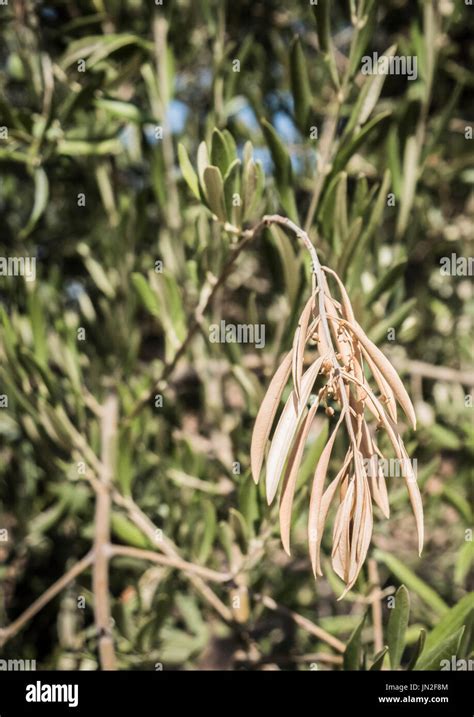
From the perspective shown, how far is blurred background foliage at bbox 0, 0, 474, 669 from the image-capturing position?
37.1 inches

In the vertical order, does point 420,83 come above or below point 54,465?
above

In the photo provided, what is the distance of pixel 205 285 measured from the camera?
98 cm

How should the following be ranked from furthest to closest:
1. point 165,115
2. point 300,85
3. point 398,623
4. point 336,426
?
point 165,115 < point 300,85 < point 398,623 < point 336,426

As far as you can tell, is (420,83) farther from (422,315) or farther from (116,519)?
(116,519)

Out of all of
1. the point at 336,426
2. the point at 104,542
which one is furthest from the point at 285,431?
the point at 104,542

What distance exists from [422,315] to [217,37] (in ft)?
2.04

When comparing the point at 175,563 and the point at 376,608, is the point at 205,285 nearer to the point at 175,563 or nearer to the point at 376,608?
the point at 175,563

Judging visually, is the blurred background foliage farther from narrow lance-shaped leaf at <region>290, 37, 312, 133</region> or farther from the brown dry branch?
the brown dry branch

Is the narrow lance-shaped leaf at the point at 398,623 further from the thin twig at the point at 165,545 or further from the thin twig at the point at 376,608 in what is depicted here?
the thin twig at the point at 165,545

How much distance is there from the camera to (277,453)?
→ 569 mm

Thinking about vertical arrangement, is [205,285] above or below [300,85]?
below

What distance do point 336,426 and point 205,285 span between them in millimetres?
461

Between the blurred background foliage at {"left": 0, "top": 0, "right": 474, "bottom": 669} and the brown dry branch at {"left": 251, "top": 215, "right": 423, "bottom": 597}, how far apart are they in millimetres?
218
